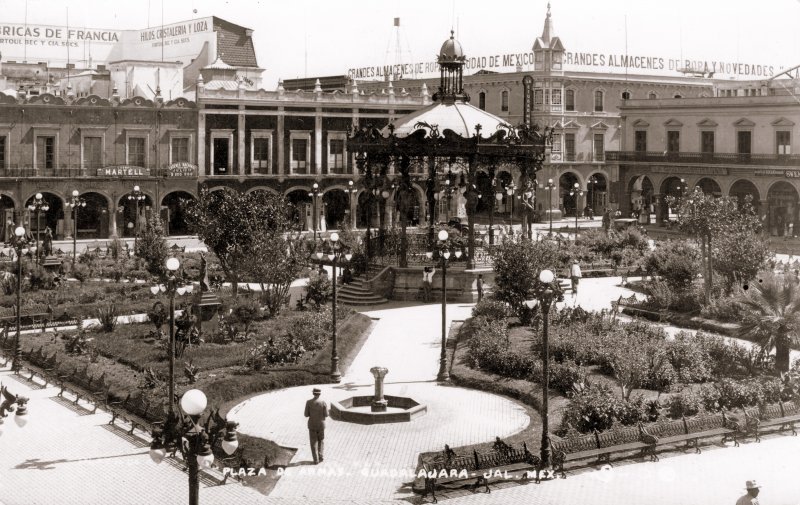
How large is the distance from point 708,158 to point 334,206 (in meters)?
20.3

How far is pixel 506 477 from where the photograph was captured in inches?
635

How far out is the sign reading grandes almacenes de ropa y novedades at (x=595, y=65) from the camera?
67500 millimetres

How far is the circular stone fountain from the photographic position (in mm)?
19516

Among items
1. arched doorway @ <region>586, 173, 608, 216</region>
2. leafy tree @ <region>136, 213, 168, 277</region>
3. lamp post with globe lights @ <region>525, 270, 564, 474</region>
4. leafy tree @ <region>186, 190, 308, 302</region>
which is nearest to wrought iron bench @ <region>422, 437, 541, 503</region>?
lamp post with globe lights @ <region>525, 270, 564, 474</region>

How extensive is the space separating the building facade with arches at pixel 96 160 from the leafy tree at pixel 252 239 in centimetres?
2041

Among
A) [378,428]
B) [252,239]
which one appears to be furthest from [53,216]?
[378,428]

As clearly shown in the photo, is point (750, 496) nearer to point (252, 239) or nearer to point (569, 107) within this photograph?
point (252, 239)

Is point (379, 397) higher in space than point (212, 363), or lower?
lower

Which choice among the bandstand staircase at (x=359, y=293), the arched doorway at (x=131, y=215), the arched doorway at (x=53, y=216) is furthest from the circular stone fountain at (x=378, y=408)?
the arched doorway at (x=131, y=215)

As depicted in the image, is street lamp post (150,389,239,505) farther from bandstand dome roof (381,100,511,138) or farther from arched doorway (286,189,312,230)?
arched doorway (286,189,312,230)

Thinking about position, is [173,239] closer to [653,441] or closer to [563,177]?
[563,177]

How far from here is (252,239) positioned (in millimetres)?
31859

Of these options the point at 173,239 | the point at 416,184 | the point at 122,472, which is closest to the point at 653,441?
the point at 122,472

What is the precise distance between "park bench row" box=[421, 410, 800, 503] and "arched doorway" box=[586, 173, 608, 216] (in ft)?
166
